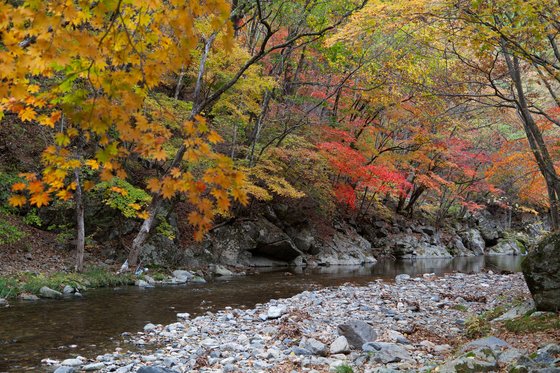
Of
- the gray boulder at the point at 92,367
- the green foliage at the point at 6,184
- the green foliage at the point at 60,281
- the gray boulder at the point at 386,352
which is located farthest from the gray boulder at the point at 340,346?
the green foliage at the point at 6,184

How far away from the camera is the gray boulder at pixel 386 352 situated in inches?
216

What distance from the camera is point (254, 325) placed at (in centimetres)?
844

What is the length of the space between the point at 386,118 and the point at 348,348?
19686 millimetres

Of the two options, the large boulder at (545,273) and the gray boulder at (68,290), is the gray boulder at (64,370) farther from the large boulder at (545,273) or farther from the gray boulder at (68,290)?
the large boulder at (545,273)

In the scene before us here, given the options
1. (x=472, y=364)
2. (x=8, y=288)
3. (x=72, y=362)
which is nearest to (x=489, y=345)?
(x=472, y=364)

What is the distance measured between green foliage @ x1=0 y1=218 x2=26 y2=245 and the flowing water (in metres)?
3.42

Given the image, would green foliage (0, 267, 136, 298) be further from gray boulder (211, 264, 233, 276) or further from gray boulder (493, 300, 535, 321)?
gray boulder (493, 300, 535, 321)

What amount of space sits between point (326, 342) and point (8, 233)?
10.9m

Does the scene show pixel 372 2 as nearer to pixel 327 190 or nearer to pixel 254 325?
pixel 254 325

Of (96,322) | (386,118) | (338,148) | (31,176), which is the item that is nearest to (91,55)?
(31,176)

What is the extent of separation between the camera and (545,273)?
683cm

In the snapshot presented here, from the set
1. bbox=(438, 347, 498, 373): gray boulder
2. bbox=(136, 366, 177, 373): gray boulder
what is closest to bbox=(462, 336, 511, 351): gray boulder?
bbox=(438, 347, 498, 373): gray boulder

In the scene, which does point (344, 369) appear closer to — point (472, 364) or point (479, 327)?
point (472, 364)

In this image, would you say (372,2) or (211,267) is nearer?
(372,2)
